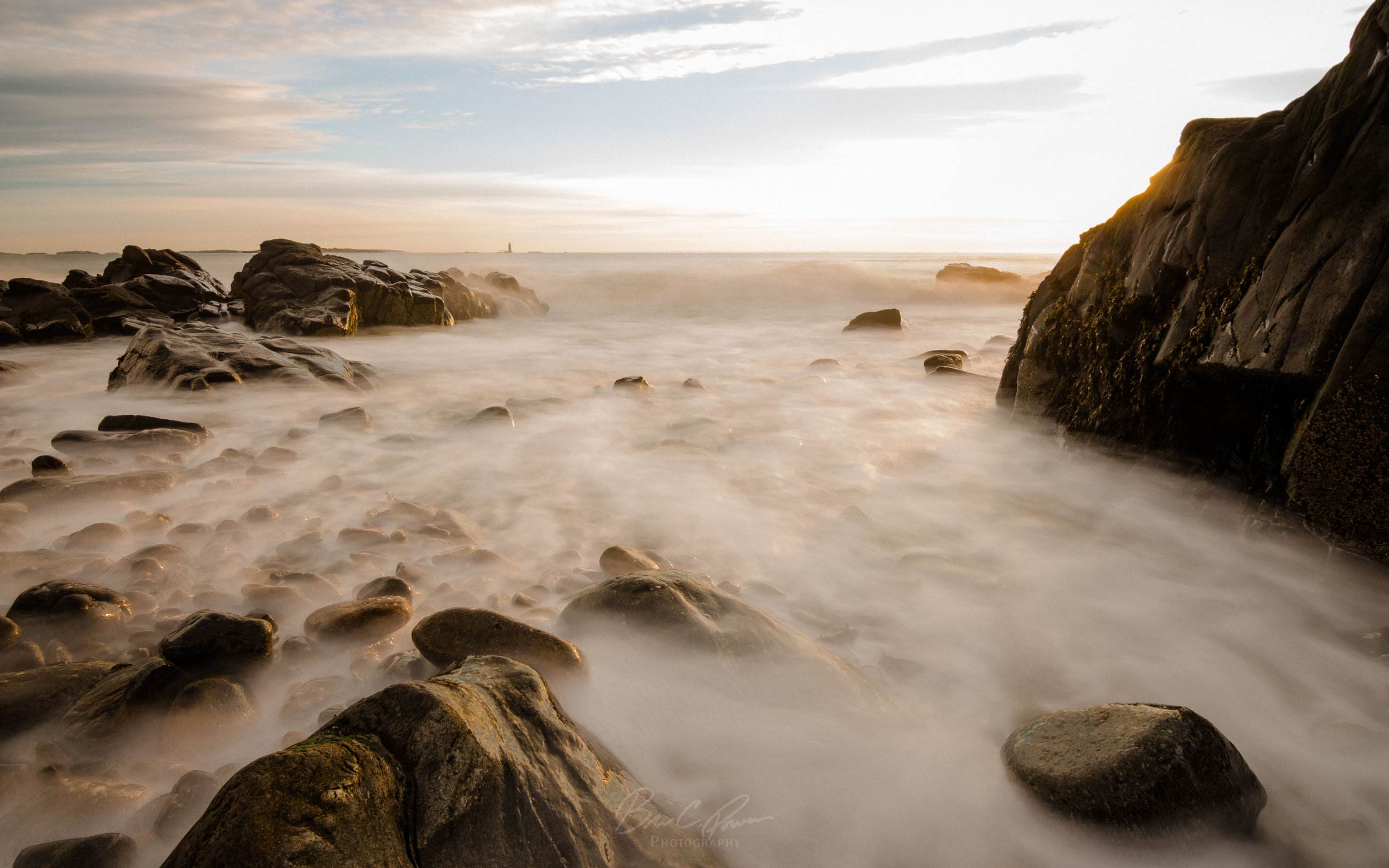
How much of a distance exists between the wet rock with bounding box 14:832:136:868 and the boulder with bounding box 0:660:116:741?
0.54 meters

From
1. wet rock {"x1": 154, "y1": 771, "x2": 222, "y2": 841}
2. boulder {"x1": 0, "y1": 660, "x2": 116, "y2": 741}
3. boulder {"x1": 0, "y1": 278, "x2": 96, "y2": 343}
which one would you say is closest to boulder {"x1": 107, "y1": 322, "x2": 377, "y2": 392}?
boulder {"x1": 0, "y1": 278, "x2": 96, "y2": 343}

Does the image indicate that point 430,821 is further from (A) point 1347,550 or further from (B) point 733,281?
(B) point 733,281

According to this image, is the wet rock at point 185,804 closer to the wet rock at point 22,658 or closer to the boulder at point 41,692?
the boulder at point 41,692

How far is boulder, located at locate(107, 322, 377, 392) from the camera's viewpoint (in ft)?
21.4

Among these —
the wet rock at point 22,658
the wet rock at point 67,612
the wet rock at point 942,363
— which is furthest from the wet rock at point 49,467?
the wet rock at point 942,363

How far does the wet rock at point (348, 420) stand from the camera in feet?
18.1

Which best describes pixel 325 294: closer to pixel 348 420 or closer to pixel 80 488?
pixel 348 420

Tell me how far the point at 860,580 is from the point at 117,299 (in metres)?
14.4

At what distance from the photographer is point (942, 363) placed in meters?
8.78

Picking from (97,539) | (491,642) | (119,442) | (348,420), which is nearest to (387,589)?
(491,642)

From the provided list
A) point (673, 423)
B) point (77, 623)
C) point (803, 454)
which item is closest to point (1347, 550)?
point (803, 454)

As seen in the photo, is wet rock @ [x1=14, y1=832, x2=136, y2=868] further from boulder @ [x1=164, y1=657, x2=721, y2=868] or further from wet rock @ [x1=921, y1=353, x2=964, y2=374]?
wet rock @ [x1=921, y1=353, x2=964, y2=374]

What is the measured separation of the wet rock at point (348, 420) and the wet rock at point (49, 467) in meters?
1.71

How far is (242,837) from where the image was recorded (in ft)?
3.71
